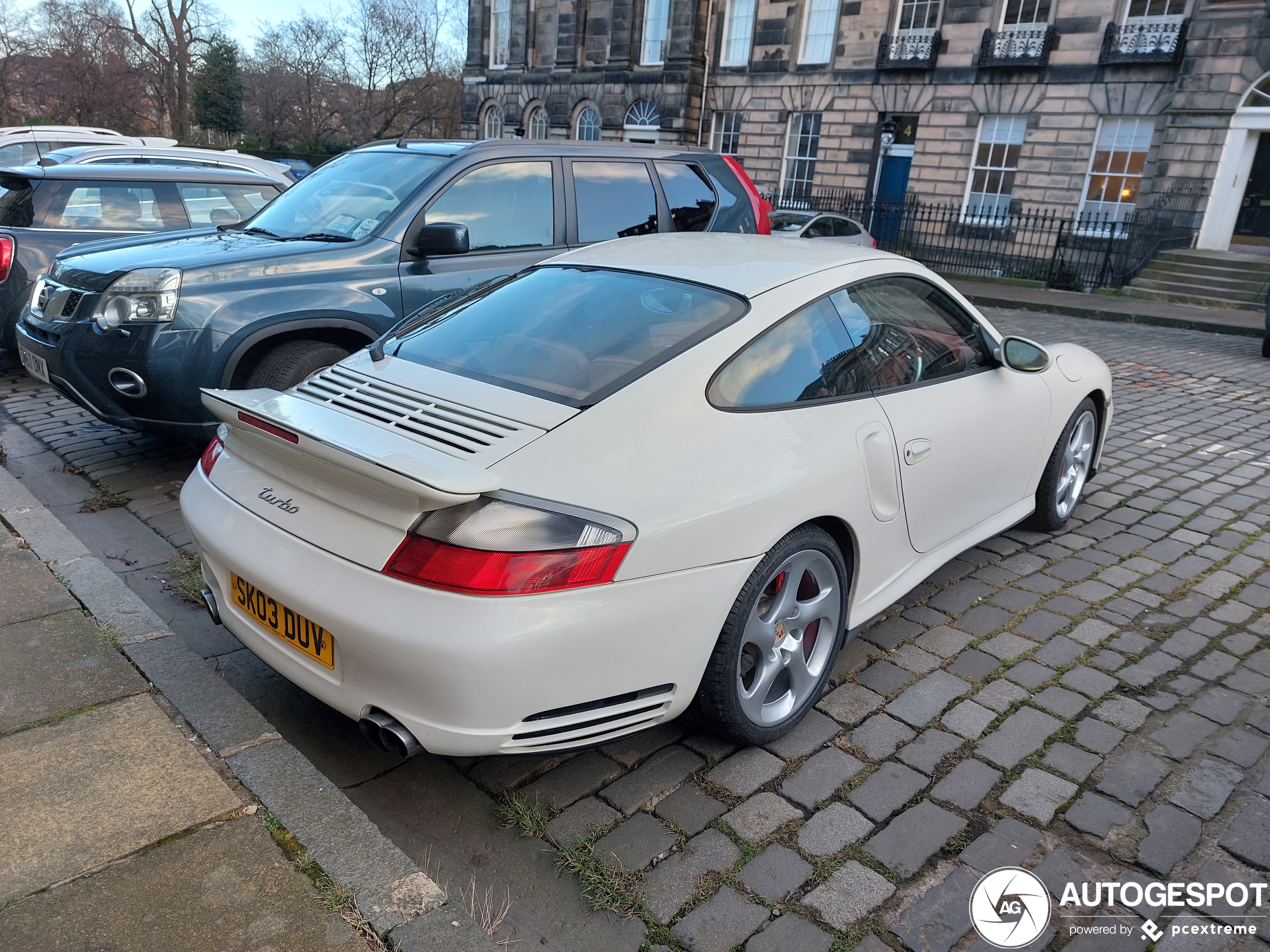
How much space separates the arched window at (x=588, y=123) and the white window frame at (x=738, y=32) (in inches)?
226

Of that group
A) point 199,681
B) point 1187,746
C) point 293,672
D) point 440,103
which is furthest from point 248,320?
point 440,103

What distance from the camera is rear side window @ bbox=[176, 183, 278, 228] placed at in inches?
311

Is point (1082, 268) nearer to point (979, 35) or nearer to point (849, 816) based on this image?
point (979, 35)

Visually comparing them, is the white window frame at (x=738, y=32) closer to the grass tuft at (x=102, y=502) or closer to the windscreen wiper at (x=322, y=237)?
the windscreen wiper at (x=322, y=237)

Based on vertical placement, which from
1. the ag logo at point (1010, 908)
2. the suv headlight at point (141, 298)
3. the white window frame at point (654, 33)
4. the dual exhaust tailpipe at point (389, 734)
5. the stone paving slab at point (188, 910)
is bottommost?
the ag logo at point (1010, 908)

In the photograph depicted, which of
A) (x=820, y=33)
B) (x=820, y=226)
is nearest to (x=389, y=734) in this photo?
(x=820, y=226)

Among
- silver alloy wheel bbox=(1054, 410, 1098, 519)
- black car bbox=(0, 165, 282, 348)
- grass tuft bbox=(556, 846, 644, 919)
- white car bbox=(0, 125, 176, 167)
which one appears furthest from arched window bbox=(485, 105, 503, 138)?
Answer: grass tuft bbox=(556, 846, 644, 919)

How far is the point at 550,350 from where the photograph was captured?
10.1 ft

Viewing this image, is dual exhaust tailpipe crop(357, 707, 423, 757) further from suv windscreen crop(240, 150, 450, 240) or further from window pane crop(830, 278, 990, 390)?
suv windscreen crop(240, 150, 450, 240)

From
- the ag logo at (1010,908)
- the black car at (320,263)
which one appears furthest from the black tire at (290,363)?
the ag logo at (1010,908)

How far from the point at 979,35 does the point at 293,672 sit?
983 inches

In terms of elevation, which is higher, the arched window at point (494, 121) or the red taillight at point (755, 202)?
the arched window at point (494, 121)

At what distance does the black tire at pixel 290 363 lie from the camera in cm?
492

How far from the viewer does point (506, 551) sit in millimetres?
2291
